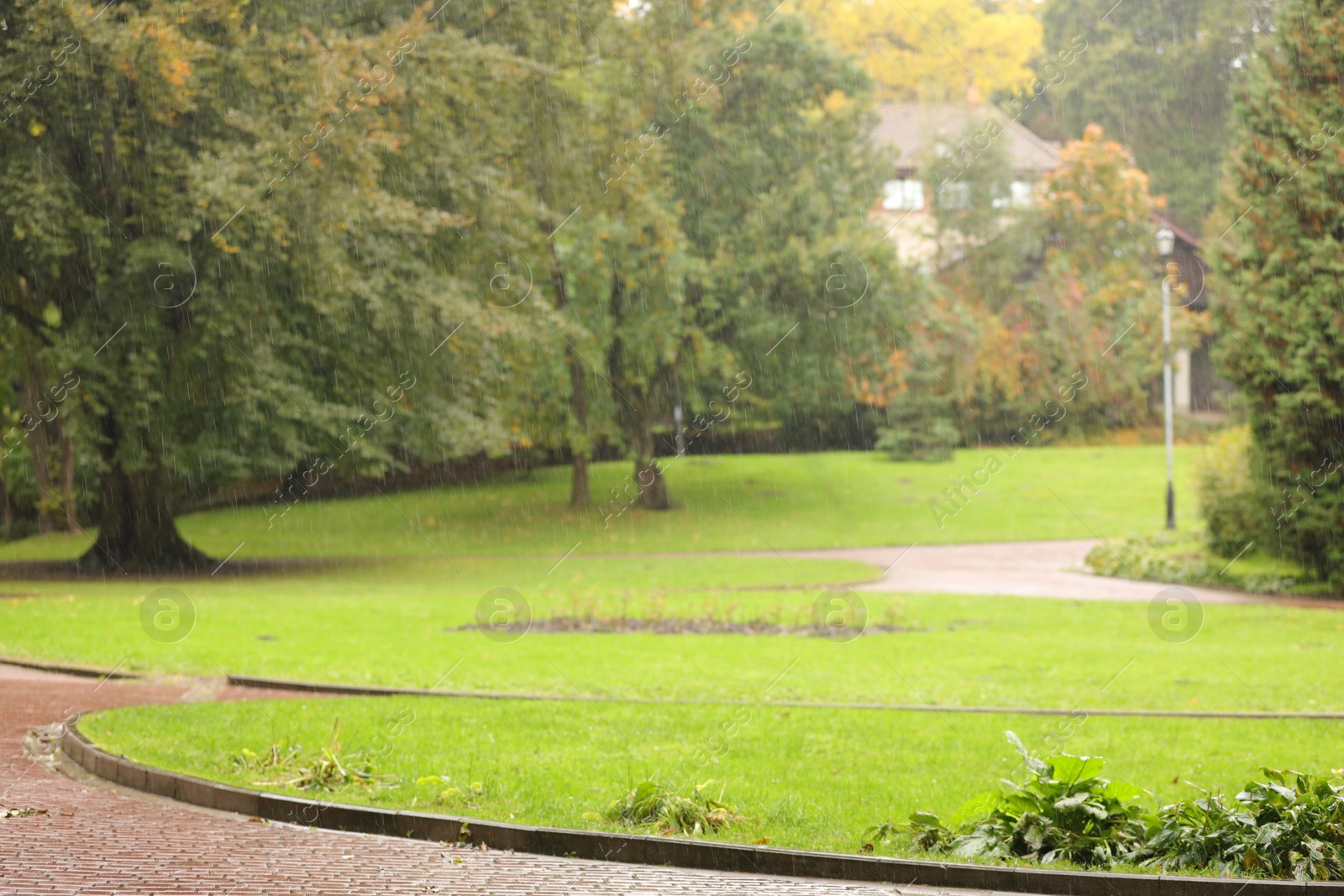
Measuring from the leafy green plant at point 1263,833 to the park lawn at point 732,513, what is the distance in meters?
26.3

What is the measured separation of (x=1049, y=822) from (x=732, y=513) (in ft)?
112

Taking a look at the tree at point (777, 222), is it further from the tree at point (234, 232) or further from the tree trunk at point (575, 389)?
the tree at point (234, 232)

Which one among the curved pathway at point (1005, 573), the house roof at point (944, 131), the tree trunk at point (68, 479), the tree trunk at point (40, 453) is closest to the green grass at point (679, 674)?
the curved pathway at point (1005, 573)

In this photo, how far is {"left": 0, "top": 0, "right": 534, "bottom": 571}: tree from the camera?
25062mm

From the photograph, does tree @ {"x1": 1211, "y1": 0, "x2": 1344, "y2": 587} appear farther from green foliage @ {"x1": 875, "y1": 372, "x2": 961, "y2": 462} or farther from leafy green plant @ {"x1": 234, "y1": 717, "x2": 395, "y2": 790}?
green foliage @ {"x1": 875, "y1": 372, "x2": 961, "y2": 462}

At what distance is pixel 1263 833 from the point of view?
7148 millimetres

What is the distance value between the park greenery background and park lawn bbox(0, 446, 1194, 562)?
0.31 metres

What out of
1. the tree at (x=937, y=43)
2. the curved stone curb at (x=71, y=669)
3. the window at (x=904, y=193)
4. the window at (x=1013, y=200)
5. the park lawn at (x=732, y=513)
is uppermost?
the tree at (x=937, y=43)

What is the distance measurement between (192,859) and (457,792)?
187cm

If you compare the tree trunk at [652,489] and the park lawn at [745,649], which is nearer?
the park lawn at [745,649]

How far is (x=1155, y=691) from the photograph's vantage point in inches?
567

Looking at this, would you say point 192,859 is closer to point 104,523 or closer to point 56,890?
point 56,890

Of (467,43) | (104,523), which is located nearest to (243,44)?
(467,43)

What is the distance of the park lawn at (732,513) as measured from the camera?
119ft
